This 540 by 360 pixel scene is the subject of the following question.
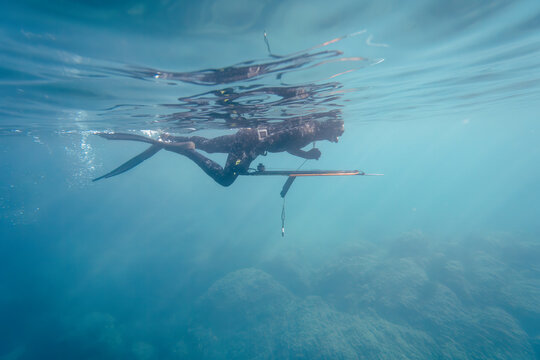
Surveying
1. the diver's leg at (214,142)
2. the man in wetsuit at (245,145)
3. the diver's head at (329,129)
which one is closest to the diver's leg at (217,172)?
the man in wetsuit at (245,145)

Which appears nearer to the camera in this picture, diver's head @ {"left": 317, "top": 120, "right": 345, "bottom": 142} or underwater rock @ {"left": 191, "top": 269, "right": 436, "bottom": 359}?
diver's head @ {"left": 317, "top": 120, "right": 345, "bottom": 142}

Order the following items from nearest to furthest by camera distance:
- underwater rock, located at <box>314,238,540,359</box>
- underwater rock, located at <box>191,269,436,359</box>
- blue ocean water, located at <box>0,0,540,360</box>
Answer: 1. blue ocean water, located at <box>0,0,540,360</box>
2. underwater rock, located at <box>314,238,540,359</box>
3. underwater rock, located at <box>191,269,436,359</box>

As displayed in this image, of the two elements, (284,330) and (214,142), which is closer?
(214,142)

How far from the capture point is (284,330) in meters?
14.3

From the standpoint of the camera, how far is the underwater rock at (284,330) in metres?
12.1

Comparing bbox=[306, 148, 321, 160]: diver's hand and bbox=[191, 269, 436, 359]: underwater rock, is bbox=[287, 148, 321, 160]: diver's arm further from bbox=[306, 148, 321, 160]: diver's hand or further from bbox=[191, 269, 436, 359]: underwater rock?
bbox=[191, 269, 436, 359]: underwater rock

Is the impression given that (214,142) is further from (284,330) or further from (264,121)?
(284,330)

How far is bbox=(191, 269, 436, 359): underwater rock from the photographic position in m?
12.1

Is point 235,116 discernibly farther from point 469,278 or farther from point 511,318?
point 469,278

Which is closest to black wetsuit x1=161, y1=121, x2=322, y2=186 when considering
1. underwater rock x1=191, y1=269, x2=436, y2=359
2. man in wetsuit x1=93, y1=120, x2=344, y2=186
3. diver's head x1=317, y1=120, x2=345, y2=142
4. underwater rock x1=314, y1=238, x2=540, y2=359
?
man in wetsuit x1=93, y1=120, x2=344, y2=186

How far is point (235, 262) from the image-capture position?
2716 centimetres

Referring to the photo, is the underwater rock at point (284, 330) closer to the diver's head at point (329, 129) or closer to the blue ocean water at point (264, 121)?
the blue ocean water at point (264, 121)

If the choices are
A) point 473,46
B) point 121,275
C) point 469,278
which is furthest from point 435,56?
point 121,275

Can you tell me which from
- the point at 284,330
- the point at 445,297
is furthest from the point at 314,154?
the point at 445,297
